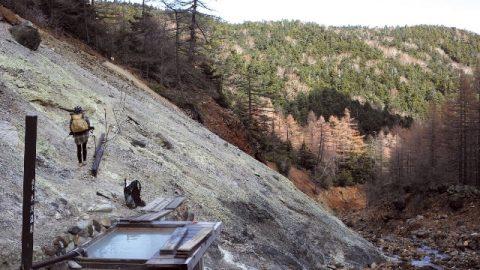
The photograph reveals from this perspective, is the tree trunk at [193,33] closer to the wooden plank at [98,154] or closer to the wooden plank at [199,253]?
the wooden plank at [98,154]

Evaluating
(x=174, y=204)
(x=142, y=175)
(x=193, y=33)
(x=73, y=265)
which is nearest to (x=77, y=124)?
(x=142, y=175)

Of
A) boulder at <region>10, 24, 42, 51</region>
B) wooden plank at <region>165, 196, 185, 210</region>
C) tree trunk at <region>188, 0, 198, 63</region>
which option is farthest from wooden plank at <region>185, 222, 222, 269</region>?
tree trunk at <region>188, 0, 198, 63</region>

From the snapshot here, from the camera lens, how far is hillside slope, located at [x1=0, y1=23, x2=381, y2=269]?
418 inches

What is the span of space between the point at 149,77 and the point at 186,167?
59.3 ft

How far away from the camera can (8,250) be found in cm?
772

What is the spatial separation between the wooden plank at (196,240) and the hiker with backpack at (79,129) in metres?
6.51

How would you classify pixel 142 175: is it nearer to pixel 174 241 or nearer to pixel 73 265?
pixel 73 265

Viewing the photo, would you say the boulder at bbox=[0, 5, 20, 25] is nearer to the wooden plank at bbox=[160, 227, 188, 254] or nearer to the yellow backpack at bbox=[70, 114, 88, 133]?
the yellow backpack at bbox=[70, 114, 88, 133]

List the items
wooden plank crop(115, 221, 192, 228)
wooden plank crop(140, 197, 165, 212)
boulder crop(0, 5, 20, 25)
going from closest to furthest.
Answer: wooden plank crop(115, 221, 192, 228) → wooden plank crop(140, 197, 165, 212) → boulder crop(0, 5, 20, 25)

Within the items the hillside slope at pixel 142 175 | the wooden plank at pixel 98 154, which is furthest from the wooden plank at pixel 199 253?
the wooden plank at pixel 98 154

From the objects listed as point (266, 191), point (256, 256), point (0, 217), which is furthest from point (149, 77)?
point (0, 217)

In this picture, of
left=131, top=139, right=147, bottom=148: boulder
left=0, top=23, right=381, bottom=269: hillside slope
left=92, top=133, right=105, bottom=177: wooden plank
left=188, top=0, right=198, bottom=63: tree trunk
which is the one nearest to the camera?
left=0, top=23, right=381, bottom=269: hillside slope

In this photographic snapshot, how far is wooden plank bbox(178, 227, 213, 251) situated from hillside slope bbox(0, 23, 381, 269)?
10.5 feet

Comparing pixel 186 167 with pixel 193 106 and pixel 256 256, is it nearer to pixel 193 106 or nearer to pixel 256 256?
pixel 256 256
